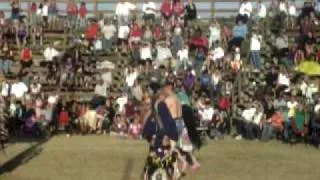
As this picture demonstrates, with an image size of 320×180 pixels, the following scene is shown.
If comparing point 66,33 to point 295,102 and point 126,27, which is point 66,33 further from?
point 295,102

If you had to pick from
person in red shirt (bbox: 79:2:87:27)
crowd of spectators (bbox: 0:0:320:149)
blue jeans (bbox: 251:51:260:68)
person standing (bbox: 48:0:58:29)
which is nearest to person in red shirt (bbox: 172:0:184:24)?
crowd of spectators (bbox: 0:0:320:149)

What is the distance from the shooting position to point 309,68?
2425cm

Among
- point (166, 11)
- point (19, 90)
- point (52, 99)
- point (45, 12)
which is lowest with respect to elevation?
point (52, 99)

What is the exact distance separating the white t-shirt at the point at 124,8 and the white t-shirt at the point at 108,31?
1028 millimetres

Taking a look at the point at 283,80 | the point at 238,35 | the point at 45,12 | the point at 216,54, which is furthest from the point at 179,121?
the point at 45,12

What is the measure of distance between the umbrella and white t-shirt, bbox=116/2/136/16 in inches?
270

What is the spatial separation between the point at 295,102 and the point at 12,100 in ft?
26.6

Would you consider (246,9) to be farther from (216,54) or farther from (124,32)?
(124,32)

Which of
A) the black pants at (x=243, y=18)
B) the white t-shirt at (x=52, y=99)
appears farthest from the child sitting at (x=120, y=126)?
the black pants at (x=243, y=18)

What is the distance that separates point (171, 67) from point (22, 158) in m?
7.90

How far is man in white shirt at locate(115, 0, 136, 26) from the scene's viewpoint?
2833cm

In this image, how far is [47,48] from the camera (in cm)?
2711

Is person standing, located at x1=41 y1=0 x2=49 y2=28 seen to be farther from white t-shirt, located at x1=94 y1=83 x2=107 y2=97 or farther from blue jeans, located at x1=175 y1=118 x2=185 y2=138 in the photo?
blue jeans, located at x1=175 y1=118 x2=185 y2=138

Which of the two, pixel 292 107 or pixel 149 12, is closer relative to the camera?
pixel 292 107
